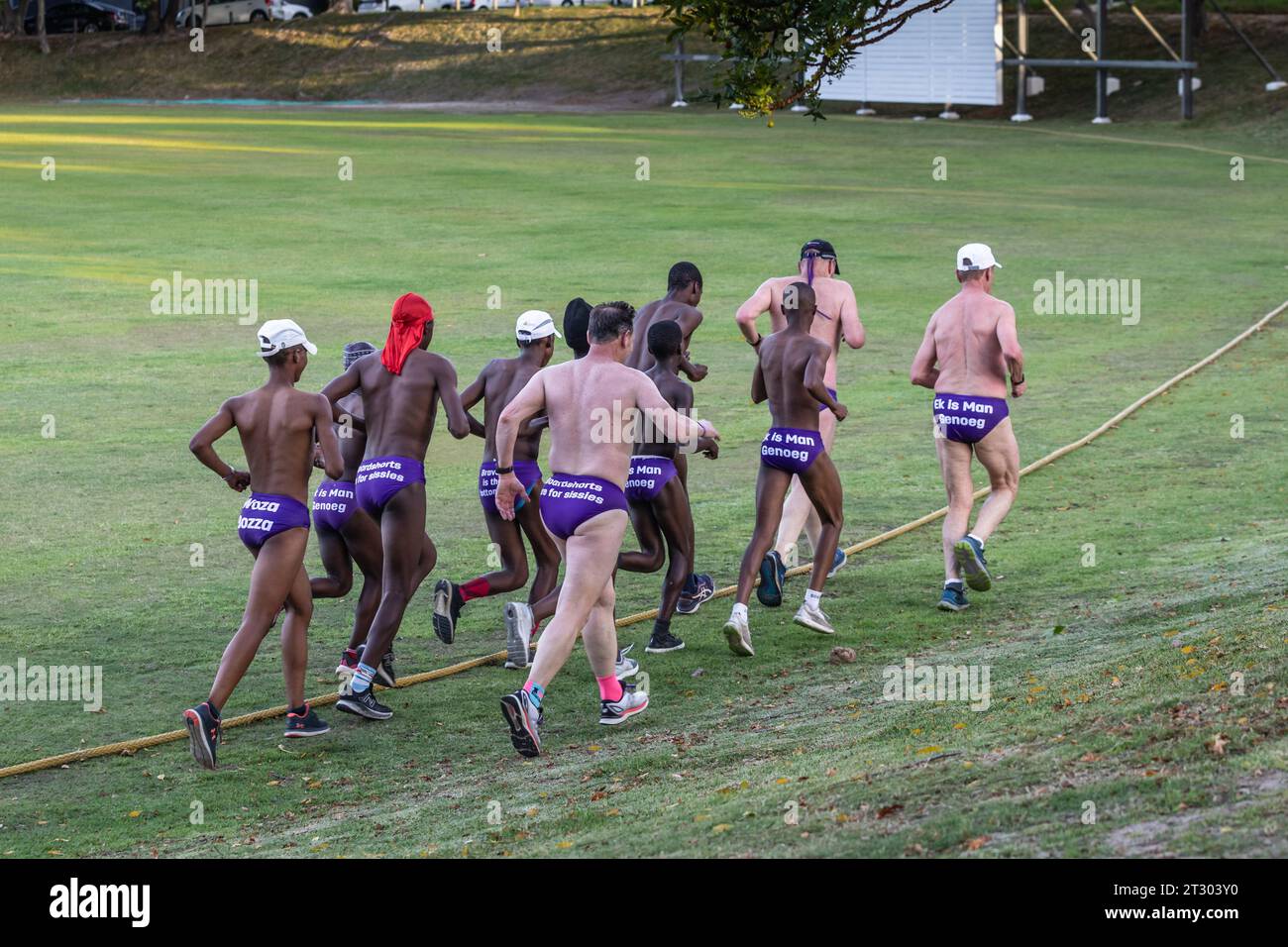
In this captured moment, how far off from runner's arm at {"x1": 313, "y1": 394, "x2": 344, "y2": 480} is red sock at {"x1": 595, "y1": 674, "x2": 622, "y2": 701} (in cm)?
183

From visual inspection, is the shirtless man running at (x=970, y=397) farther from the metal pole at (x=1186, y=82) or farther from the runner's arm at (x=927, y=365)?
the metal pole at (x=1186, y=82)

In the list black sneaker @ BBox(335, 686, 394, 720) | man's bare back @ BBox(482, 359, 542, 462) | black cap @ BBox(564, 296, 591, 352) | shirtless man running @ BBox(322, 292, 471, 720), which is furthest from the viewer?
black cap @ BBox(564, 296, 591, 352)

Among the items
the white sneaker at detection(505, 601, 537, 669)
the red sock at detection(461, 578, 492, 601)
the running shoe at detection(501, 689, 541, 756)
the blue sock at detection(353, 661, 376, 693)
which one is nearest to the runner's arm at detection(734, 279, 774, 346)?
the red sock at detection(461, 578, 492, 601)

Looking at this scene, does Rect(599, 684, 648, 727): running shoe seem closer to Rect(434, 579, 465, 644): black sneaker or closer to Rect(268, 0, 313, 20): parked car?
Rect(434, 579, 465, 644): black sneaker

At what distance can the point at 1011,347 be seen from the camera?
12.0 m

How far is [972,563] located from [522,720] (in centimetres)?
391

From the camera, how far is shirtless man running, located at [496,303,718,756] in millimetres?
9391

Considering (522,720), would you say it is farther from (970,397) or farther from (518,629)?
(970,397)

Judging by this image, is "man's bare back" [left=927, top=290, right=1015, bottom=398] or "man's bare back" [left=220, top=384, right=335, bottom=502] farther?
"man's bare back" [left=927, top=290, right=1015, bottom=398]

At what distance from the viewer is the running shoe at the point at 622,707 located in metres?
10.0

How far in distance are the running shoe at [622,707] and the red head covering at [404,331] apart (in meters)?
2.31

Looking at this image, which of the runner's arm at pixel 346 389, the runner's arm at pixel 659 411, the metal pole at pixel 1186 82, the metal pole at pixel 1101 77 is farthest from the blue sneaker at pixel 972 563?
the metal pole at pixel 1101 77

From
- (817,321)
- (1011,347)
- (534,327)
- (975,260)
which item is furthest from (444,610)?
(975,260)
